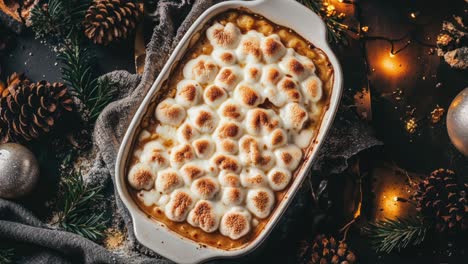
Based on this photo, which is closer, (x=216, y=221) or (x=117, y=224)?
(x=216, y=221)

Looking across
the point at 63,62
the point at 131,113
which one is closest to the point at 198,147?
the point at 131,113

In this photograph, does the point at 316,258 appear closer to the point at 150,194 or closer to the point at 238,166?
the point at 238,166

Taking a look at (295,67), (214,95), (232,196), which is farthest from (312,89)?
(232,196)

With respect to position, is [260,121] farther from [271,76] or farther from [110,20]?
[110,20]

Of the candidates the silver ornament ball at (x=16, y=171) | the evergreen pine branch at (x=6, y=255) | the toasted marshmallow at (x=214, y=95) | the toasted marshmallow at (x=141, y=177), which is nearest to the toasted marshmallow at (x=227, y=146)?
the toasted marshmallow at (x=214, y=95)

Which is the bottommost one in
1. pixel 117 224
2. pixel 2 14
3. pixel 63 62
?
pixel 117 224

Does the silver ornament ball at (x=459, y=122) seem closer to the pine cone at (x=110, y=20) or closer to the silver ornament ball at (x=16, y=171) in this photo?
the pine cone at (x=110, y=20)
